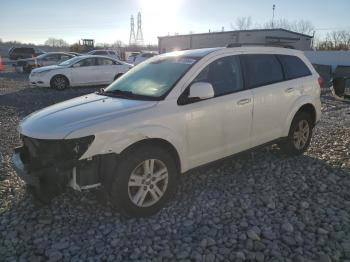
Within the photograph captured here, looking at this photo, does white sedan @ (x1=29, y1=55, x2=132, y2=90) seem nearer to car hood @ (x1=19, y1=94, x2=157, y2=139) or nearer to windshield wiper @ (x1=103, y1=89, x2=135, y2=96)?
windshield wiper @ (x1=103, y1=89, x2=135, y2=96)

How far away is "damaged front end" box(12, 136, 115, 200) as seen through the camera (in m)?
3.44

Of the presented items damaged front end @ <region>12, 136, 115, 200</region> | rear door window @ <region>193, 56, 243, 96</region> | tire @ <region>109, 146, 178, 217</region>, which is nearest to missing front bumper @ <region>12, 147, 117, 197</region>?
damaged front end @ <region>12, 136, 115, 200</region>

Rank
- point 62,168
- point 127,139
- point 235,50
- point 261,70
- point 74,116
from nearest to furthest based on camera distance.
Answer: point 62,168, point 127,139, point 74,116, point 235,50, point 261,70

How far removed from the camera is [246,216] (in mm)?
3924

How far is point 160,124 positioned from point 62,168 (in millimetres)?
1118

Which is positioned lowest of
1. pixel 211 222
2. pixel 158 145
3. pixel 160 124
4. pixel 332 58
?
pixel 211 222

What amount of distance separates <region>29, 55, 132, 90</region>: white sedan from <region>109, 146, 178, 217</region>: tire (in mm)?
12453

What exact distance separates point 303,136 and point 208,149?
7.49 ft

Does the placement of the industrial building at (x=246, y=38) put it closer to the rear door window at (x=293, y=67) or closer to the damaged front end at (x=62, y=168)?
the rear door window at (x=293, y=67)

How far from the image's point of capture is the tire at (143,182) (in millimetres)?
3613

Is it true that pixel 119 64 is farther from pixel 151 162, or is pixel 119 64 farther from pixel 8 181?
pixel 151 162

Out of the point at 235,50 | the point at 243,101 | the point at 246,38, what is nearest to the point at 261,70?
the point at 235,50

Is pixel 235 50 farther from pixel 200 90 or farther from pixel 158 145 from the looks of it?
pixel 158 145

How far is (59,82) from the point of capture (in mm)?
15203
